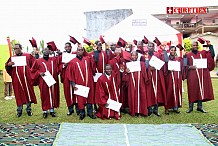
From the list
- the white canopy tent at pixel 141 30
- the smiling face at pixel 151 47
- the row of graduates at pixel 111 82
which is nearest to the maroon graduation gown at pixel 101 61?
the row of graduates at pixel 111 82

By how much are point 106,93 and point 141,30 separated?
7255mm

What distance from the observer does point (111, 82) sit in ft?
27.0

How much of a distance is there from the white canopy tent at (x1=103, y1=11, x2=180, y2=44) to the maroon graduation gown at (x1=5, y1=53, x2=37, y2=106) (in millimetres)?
7046

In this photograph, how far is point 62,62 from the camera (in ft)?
27.6

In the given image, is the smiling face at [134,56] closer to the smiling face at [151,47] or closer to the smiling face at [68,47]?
the smiling face at [151,47]

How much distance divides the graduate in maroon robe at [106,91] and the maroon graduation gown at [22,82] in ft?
6.14

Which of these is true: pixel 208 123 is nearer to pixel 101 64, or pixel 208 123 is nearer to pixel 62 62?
pixel 101 64

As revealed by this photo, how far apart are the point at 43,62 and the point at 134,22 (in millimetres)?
7457

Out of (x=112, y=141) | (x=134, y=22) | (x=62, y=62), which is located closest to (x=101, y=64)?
(x=62, y=62)

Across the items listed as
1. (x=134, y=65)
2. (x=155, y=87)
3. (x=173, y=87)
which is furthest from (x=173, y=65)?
(x=134, y=65)

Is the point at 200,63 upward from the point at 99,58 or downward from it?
downward

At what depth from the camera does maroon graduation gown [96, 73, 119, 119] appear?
8125 mm

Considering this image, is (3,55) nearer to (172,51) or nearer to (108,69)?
(108,69)

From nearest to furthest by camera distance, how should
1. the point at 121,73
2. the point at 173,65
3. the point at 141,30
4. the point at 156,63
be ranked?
the point at 156,63 → the point at 173,65 → the point at 121,73 → the point at 141,30
